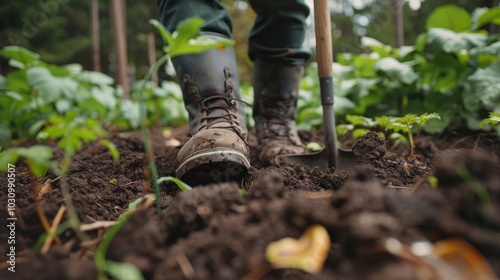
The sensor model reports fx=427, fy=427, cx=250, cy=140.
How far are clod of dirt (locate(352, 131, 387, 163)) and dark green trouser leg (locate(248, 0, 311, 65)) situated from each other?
2.02ft

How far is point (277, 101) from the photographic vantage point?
1.93 m

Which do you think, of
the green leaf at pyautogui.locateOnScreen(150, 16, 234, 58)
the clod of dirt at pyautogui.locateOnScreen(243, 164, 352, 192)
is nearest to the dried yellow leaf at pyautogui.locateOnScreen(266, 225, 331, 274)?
the green leaf at pyautogui.locateOnScreen(150, 16, 234, 58)

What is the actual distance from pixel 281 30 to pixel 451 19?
135cm

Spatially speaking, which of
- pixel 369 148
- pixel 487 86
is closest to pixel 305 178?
pixel 369 148

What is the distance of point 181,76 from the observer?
158 cm

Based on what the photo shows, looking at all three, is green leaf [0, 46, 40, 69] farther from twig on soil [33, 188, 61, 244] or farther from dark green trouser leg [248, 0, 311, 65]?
twig on soil [33, 188, 61, 244]

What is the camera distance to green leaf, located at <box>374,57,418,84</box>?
234 cm

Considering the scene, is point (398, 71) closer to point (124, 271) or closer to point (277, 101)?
point (277, 101)

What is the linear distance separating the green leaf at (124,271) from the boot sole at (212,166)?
618 millimetres

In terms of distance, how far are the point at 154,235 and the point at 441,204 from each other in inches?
18.9

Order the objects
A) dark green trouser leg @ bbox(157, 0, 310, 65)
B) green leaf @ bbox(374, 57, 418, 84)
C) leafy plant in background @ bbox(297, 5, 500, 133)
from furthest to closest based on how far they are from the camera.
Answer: green leaf @ bbox(374, 57, 418, 84) < leafy plant in background @ bbox(297, 5, 500, 133) < dark green trouser leg @ bbox(157, 0, 310, 65)

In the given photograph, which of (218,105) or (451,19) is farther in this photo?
(451,19)

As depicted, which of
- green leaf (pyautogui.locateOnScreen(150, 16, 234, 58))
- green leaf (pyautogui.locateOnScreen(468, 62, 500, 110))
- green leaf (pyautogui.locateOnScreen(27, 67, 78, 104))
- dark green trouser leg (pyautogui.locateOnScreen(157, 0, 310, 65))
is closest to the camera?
green leaf (pyautogui.locateOnScreen(150, 16, 234, 58))

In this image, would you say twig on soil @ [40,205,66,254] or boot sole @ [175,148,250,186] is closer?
twig on soil @ [40,205,66,254]
